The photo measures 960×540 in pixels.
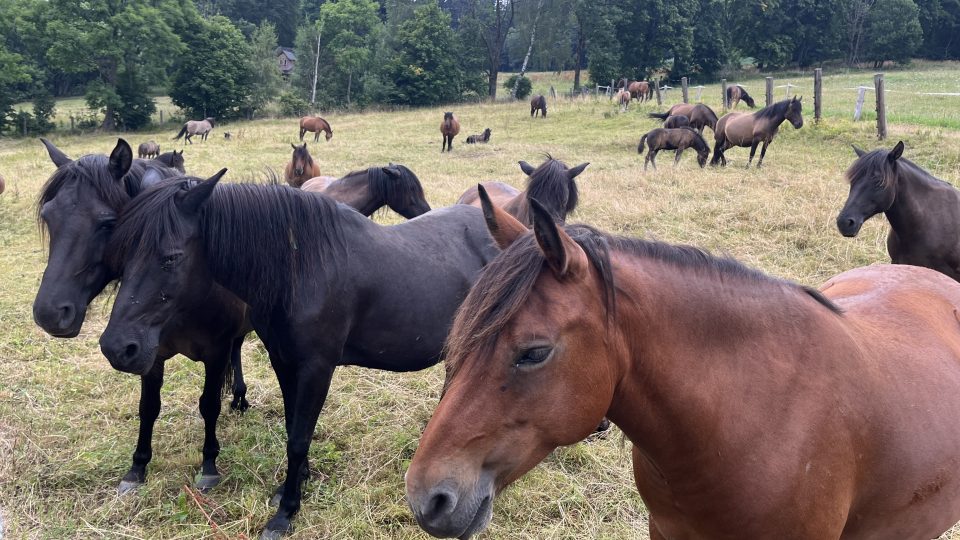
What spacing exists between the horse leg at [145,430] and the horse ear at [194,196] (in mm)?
1188

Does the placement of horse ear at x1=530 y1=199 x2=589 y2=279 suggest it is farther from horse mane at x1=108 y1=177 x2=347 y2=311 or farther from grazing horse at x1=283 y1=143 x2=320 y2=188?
grazing horse at x1=283 y1=143 x2=320 y2=188

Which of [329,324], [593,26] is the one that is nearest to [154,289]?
[329,324]

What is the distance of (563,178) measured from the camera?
5.06 meters

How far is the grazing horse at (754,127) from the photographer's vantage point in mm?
14547

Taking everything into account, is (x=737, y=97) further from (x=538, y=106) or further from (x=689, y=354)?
(x=689, y=354)

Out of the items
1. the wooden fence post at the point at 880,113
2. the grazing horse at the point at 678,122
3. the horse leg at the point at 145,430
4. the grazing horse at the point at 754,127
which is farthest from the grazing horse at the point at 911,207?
the grazing horse at the point at 678,122

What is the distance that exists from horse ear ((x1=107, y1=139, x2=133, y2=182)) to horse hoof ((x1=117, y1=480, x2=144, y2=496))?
1839 millimetres

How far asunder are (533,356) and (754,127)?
15503mm

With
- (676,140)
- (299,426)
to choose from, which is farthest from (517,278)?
(676,140)

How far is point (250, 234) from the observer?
3.02 metres

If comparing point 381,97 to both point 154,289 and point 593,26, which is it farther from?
point 154,289

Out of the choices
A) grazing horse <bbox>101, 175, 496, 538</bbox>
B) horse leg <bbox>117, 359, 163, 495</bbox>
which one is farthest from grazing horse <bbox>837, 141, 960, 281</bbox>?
horse leg <bbox>117, 359, 163, 495</bbox>

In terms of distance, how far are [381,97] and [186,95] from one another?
1306 centimetres

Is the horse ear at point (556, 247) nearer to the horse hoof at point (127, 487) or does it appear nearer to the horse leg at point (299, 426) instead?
the horse leg at point (299, 426)
